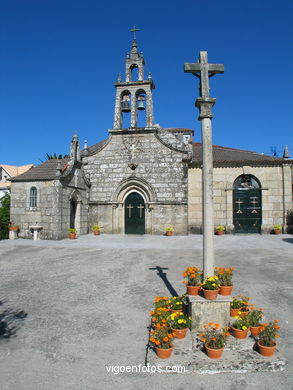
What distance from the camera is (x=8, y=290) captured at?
6.76m

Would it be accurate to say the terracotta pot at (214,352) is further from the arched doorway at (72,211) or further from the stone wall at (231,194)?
the stone wall at (231,194)

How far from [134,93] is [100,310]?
51.4ft

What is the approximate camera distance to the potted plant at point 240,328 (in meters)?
4.03

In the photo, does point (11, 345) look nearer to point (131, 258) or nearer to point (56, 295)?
point (56, 295)

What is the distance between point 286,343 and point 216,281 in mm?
1343

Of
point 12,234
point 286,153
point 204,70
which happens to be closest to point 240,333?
point 204,70

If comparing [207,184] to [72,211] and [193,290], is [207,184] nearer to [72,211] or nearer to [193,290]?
[193,290]

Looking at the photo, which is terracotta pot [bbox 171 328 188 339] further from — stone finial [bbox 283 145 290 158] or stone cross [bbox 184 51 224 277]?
stone finial [bbox 283 145 290 158]

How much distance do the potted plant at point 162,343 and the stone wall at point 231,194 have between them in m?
14.4

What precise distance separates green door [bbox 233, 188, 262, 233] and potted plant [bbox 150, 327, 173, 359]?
15.5m

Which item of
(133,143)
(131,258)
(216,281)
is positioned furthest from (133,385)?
(133,143)

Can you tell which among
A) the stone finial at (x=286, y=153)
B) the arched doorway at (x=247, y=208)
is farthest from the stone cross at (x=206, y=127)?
the stone finial at (x=286, y=153)

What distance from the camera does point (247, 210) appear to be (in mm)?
18203

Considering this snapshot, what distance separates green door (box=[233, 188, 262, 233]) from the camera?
1809 centimetres
